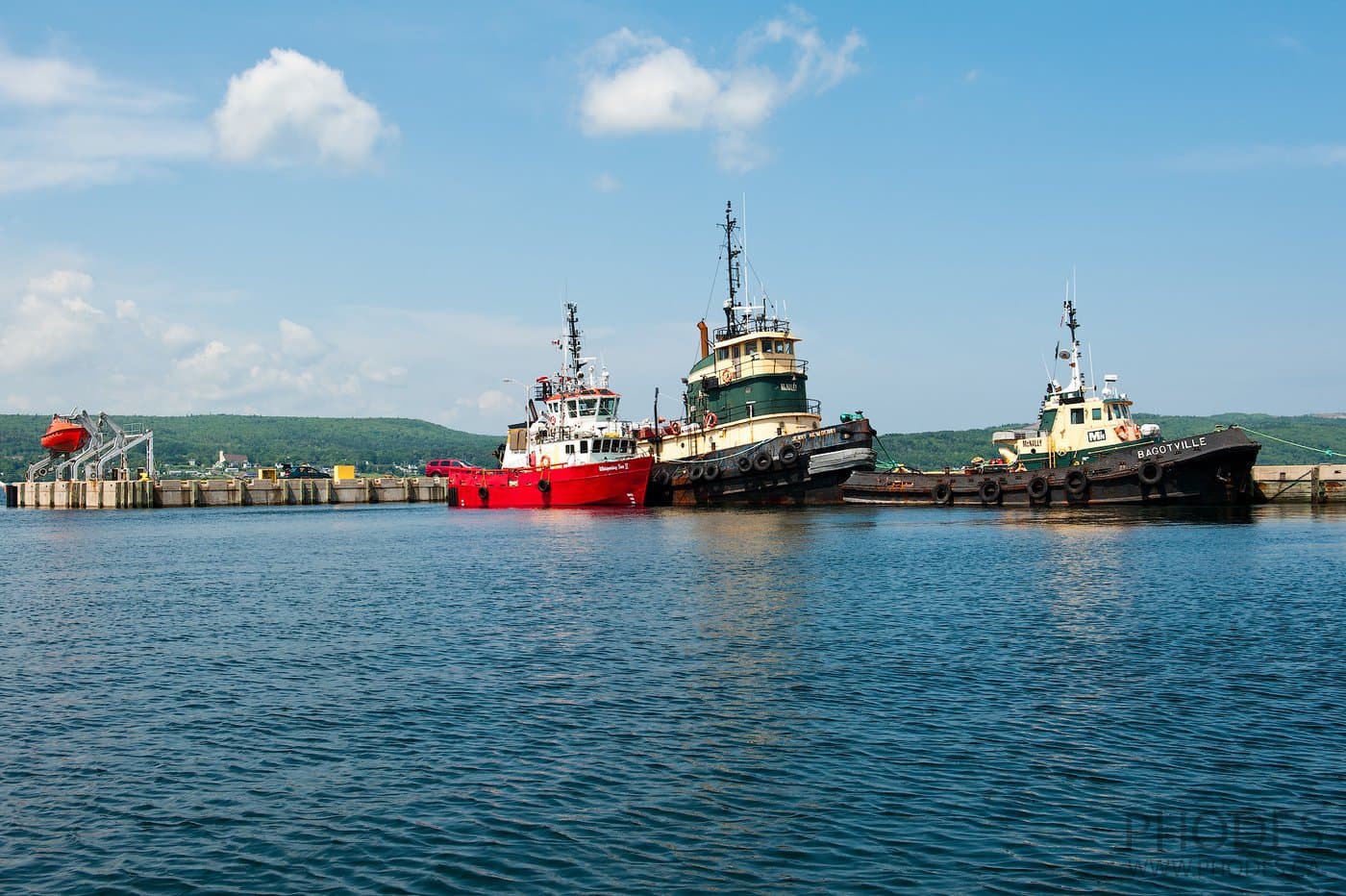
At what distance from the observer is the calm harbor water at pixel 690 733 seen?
34.9 feet

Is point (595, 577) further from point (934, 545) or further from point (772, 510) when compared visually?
point (772, 510)

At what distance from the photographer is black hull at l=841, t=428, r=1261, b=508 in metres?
50.8

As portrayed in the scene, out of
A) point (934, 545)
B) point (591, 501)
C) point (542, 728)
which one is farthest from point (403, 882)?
point (591, 501)

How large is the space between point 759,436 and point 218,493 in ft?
206

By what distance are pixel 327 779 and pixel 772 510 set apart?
48.6 metres

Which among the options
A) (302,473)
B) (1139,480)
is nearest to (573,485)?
(1139,480)

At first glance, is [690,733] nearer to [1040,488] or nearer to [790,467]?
[1040,488]

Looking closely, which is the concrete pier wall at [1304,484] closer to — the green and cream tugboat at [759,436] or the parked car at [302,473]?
the green and cream tugboat at [759,436]

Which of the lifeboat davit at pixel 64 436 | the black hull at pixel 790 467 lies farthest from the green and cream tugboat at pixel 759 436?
the lifeboat davit at pixel 64 436

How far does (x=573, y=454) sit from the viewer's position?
236 ft

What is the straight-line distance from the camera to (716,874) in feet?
33.6

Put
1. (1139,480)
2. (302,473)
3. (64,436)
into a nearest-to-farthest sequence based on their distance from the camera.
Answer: (1139,480) < (64,436) < (302,473)

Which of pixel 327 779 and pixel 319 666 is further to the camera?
pixel 319 666

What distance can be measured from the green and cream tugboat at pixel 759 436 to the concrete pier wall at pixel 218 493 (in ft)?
159
